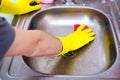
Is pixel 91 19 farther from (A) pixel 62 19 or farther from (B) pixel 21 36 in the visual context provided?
(B) pixel 21 36

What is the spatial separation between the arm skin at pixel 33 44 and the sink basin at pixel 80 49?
0.08 m

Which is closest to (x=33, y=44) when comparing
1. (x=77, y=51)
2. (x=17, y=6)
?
(x=77, y=51)

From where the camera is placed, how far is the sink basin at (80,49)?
34.2 inches

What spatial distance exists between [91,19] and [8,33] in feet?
1.99

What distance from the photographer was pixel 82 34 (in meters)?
0.99

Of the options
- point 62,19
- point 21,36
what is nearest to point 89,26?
point 62,19

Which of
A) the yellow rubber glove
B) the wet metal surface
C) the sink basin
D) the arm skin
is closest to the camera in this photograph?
the arm skin

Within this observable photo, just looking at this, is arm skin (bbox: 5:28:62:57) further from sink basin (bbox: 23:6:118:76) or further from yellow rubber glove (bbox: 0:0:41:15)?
yellow rubber glove (bbox: 0:0:41:15)

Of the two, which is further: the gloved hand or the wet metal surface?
the gloved hand

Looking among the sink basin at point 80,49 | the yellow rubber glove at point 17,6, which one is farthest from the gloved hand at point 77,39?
the yellow rubber glove at point 17,6

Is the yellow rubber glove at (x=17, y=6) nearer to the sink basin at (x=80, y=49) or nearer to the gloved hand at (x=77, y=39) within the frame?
the sink basin at (x=80, y=49)

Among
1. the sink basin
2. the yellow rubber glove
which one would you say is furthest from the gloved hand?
the yellow rubber glove

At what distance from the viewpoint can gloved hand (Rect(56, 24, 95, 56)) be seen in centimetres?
92

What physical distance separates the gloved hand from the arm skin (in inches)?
2.3
